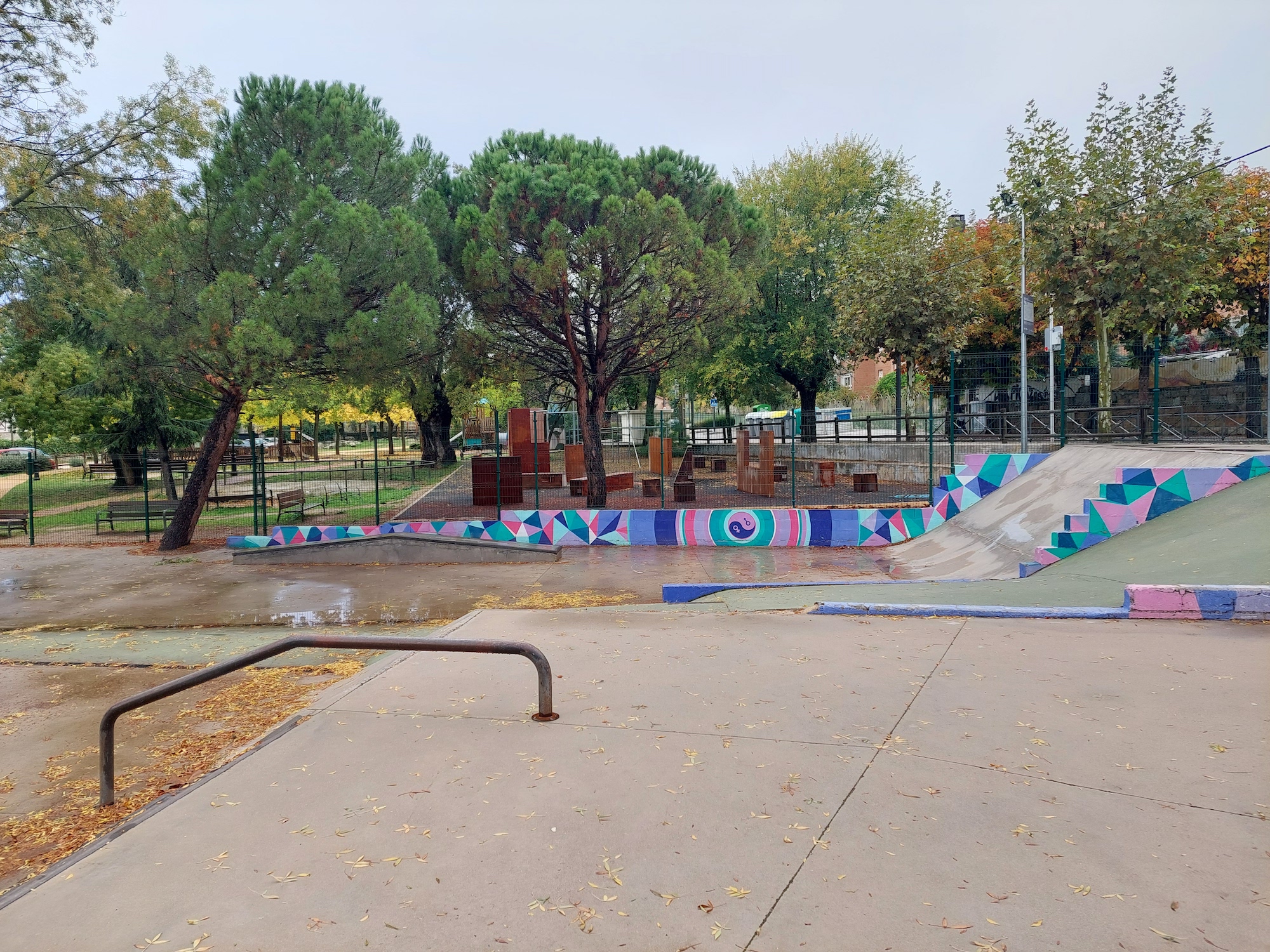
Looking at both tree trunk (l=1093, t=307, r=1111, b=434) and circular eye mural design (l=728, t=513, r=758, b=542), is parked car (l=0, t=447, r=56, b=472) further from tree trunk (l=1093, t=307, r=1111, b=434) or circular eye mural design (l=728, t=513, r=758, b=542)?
tree trunk (l=1093, t=307, r=1111, b=434)

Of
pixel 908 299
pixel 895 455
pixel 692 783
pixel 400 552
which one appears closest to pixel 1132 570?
pixel 692 783

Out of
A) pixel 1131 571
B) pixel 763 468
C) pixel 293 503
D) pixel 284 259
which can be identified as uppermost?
pixel 284 259

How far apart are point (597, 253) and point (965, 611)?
12.2 m

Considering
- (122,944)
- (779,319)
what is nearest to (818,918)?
(122,944)

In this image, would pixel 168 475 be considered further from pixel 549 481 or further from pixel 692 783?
pixel 692 783

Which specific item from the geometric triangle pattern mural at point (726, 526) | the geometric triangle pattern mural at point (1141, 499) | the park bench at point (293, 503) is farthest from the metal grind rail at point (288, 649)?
the park bench at point (293, 503)

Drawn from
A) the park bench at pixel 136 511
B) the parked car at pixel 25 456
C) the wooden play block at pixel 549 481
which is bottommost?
the park bench at pixel 136 511

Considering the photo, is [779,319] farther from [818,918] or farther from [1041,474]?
[818,918]

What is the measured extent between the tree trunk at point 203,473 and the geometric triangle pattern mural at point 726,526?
207 centimetres

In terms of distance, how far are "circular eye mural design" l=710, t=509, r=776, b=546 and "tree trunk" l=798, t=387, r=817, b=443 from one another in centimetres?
1352

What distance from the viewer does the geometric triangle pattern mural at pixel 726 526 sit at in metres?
14.4

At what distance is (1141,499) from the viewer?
32.1 ft

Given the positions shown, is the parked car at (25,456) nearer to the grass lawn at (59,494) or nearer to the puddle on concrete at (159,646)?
the grass lawn at (59,494)

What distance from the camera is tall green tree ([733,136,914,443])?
28.5 metres
